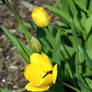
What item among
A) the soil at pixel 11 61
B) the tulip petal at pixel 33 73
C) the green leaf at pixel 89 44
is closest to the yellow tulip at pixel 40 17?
the tulip petal at pixel 33 73

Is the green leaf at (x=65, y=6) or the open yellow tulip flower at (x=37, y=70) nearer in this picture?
the open yellow tulip flower at (x=37, y=70)

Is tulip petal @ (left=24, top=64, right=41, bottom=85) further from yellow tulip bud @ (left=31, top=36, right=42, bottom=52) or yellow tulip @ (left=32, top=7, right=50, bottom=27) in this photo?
yellow tulip @ (left=32, top=7, right=50, bottom=27)

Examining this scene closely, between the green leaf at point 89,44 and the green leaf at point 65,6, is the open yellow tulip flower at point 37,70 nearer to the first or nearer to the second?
the green leaf at point 89,44

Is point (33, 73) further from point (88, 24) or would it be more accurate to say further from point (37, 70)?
point (88, 24)

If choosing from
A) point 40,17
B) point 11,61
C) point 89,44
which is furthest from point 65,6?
point 11,61

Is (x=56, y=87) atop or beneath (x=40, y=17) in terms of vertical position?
beneath

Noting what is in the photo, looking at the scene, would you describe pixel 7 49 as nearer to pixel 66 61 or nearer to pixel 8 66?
pixel 8 66

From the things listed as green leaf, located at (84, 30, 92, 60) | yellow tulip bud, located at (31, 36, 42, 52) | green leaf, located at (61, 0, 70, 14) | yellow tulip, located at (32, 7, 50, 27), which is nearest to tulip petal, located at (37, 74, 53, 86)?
yellow tulip bud, located at (31, 36, 42, 52)

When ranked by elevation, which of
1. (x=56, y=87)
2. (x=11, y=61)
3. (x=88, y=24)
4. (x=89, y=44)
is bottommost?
(x=11, y=61)
